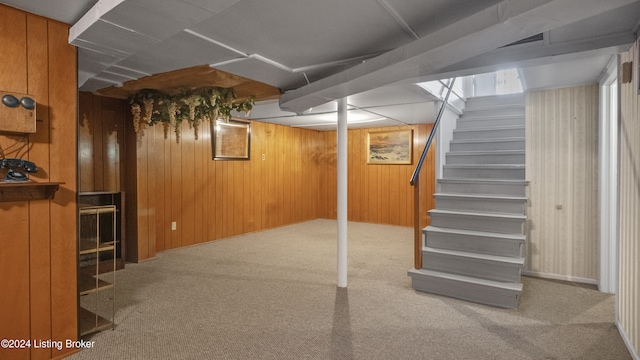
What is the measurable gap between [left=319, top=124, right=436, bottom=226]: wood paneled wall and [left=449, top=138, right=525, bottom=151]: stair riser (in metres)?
1.84

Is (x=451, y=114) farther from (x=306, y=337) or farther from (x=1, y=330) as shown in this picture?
(x=1, y=330)

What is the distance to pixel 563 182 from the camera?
396cm

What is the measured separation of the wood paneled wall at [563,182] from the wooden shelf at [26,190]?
4.63 metres

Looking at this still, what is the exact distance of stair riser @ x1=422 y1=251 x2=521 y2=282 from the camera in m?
3.26

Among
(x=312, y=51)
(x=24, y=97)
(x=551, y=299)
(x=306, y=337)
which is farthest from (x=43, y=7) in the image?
(x=551, y=299)

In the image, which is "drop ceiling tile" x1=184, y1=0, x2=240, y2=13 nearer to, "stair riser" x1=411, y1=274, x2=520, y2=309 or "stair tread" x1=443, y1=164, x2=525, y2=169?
"stair riser" x1=411, y1=274, x2=520, y2=309

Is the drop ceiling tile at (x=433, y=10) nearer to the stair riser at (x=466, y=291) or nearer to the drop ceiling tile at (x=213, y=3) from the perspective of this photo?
the drop ceiling tile at (x=213, y=3)

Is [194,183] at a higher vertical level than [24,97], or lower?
lower

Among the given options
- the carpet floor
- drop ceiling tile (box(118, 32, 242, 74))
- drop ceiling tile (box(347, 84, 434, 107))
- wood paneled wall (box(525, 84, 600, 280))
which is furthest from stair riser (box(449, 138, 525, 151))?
drop ceiling tile (box(118, 32, 242, 74))

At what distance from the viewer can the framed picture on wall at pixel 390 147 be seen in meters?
7.30

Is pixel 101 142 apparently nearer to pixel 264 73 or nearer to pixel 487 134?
pixel 264 73

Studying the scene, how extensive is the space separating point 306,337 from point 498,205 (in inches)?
100

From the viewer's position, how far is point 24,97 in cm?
207

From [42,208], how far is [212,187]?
3.70 meters
